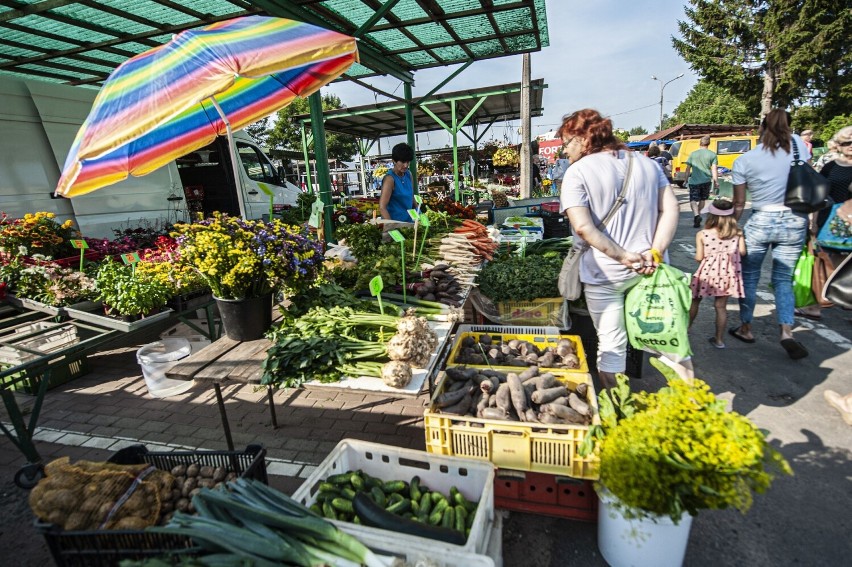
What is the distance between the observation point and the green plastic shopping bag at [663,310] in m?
2.45

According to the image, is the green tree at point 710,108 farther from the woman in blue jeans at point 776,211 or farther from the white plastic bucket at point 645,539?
the white plastic bucket at point 645,539

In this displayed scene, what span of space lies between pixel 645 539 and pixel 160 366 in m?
4.23

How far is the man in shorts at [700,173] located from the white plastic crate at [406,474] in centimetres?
930

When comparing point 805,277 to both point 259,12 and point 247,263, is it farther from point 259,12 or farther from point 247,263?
point 259,12

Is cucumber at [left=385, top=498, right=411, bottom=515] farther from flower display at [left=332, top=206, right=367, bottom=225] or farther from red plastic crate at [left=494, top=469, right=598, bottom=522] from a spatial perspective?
flower display at [left=332, top=206, right=367, bottom=225]

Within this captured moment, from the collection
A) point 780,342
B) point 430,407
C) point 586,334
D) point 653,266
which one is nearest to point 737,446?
point 653,266

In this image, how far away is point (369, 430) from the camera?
3377mm

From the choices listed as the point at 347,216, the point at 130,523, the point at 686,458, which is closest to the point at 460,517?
the point at 686,458

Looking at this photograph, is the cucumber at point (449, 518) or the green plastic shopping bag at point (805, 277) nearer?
the cucumber at point (449, 518)

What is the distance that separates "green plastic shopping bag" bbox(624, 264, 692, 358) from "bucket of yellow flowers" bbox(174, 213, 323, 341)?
212 cm

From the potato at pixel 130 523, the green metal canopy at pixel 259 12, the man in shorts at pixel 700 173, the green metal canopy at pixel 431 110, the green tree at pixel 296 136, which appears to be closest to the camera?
the potato at pixel 130 523

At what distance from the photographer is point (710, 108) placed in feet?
146

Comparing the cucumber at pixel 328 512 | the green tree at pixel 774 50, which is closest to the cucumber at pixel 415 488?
the cucumber at pixel 328 512

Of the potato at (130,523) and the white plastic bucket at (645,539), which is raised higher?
the potato at (130,523)
